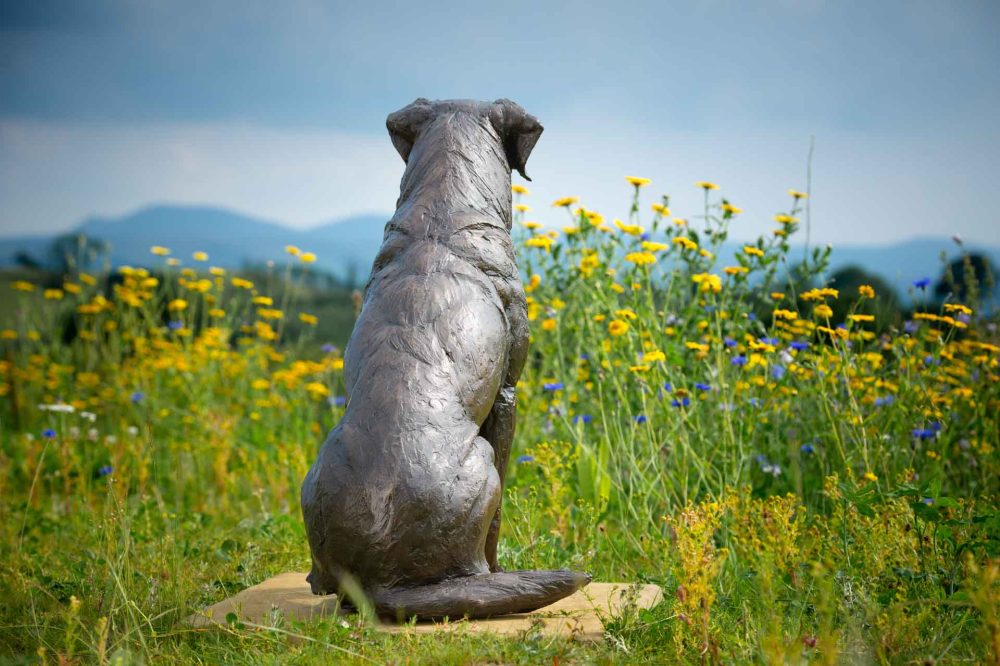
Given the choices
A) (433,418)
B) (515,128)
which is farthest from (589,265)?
(433,418)

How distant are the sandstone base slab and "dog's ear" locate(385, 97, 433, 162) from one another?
1.98 meters

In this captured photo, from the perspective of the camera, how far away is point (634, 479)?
5773 millimetres

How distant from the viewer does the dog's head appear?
4.27 metres

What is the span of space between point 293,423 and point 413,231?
14.8ft

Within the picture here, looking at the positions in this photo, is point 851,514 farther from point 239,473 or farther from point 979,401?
point 239,473

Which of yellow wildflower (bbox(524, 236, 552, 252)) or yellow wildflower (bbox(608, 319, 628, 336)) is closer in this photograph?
yellow wildflower (bbox(608, 319, 628, 336))

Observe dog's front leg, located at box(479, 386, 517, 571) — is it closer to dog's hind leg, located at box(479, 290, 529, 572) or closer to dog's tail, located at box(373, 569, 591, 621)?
dog's hind leg, located at box(479, 290, 529, 572)

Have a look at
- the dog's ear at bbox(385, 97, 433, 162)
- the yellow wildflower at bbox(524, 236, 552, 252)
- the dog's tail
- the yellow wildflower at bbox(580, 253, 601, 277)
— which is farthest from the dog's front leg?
the yellow wildflower at bbox(524, 236, 552, 252)

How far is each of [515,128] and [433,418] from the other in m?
1.44

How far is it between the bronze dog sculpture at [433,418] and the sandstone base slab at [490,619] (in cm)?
7

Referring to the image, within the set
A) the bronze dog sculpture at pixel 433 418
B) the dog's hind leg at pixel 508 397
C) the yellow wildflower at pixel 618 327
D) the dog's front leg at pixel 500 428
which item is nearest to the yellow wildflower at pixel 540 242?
the yellow wildflower at pixel 618 327

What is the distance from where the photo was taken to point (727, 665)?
11.2 feet

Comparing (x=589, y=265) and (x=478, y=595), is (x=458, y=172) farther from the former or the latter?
(x=589, y=265)

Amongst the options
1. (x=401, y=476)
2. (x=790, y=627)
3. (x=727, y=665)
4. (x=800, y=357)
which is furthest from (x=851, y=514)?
(x=401, y=476)
